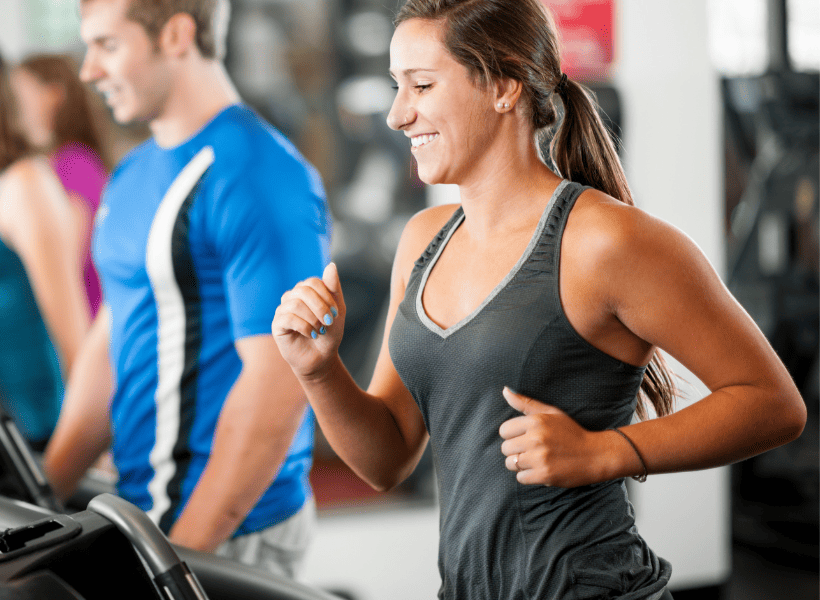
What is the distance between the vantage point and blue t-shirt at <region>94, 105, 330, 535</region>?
4.76ft

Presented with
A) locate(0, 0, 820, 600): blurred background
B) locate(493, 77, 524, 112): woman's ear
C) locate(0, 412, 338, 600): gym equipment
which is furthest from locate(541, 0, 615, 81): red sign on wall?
locate(0, 412, 338, 600): gym equipment

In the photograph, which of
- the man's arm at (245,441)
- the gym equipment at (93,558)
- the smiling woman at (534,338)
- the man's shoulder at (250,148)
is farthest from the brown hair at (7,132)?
the smiling woman at (534,338)

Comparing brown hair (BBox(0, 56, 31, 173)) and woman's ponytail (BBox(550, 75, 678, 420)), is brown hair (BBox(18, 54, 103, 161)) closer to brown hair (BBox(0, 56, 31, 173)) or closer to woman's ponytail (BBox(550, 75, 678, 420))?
brown hair (BBox(0, 56, 31, 173))

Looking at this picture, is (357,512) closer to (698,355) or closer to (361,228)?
(361,228)

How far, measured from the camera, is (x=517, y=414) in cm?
98

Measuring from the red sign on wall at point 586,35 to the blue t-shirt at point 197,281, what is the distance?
1.76 m

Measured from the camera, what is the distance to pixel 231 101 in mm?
1630

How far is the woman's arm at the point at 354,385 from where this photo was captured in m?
1.04

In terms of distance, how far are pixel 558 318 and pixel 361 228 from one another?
81.1 inches

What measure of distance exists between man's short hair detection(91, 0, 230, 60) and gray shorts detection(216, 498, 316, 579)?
94 cm

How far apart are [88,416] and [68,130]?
1197 mm

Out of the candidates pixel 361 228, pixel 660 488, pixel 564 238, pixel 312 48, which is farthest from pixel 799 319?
pixel 564 238

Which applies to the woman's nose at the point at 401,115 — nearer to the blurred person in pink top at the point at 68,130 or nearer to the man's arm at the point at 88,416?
the man's arm at the point at 88,416

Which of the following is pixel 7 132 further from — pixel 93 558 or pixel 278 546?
pixel 93 558
